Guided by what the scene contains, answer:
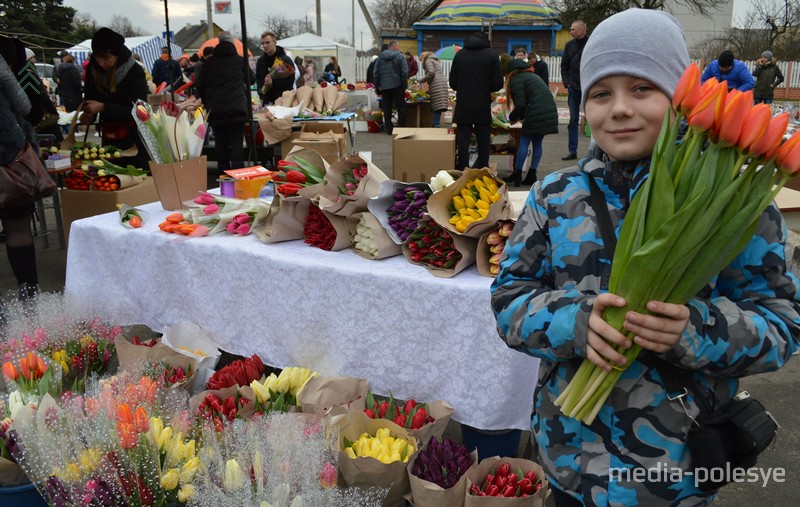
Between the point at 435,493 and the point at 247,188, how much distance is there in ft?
6.23

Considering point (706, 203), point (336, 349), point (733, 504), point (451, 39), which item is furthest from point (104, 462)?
point (451, 39)

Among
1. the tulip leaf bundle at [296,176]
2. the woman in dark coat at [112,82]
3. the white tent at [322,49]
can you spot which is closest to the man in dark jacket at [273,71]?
the woman in dark coat at [112,82]

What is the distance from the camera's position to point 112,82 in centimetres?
464

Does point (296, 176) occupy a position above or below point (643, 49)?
below

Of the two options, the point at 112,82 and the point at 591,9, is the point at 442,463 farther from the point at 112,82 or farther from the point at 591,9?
the point at 591,9

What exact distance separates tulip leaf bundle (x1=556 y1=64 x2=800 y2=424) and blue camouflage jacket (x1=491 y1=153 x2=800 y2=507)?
0.09 metres

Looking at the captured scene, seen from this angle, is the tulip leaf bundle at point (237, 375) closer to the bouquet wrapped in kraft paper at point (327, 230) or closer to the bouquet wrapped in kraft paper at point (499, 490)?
the bouquet wrapped in kraft paper at point (327, 230)

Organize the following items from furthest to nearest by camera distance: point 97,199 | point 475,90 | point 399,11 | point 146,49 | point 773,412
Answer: point 399,11 < point 146,49 < point 475,90 < point 97,199 < point 773,412

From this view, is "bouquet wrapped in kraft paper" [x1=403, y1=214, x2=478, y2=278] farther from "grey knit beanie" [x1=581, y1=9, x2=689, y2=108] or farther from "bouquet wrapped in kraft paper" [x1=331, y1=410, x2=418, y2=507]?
"grey knit beanie" [x1=581, y1=9, x2=689, y2=108]

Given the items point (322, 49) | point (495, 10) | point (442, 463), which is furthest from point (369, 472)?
point (322, 49)

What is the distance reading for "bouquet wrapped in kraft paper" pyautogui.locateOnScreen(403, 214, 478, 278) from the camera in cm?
227

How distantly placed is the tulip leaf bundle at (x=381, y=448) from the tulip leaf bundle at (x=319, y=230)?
37.3 inches

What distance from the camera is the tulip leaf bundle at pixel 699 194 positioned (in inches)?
38.0

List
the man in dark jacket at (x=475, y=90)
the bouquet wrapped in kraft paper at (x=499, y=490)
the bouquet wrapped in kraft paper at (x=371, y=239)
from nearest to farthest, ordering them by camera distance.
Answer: the bouquet wrapped in kraft paper at (x=499, y=490)
the bouquet wrapped in kraft paper at (x=371, y=239)
the man in dark jacket at (x=475, y=90)
